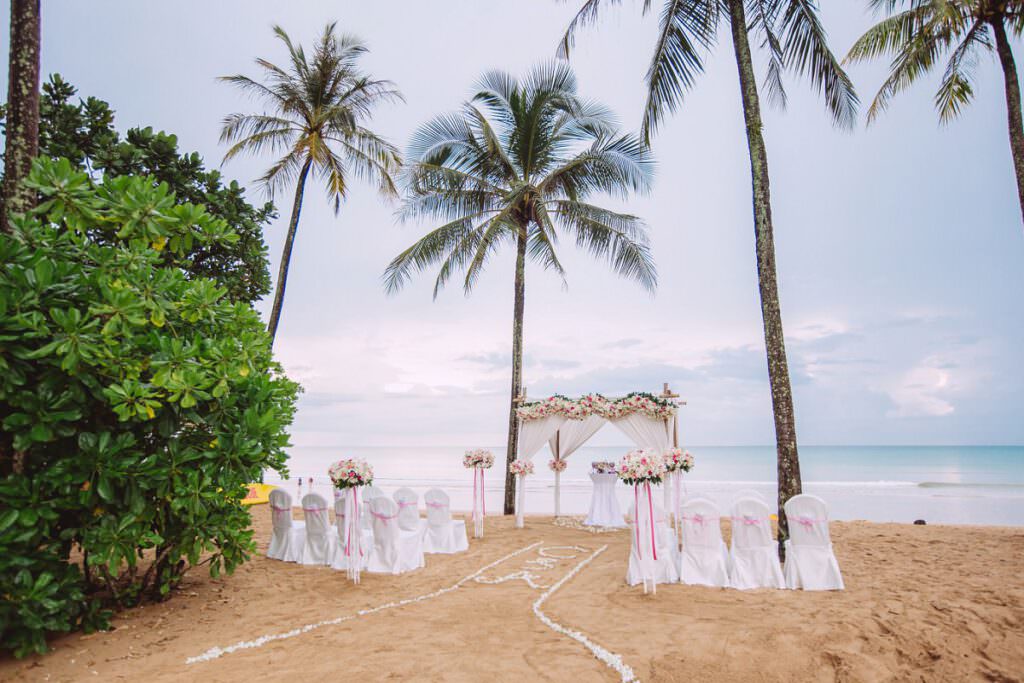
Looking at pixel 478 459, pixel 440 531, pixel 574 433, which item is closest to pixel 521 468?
pixel 478 459

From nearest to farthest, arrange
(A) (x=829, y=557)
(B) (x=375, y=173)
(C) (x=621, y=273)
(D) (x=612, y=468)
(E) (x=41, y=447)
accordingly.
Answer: (E) (x=41, y=447) < (A) (x=829, y=557) < (D) (x=612, y=468) < (C) (x=621, y=273) < (B) (x=375, y=173)

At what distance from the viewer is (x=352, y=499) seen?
22.0ft

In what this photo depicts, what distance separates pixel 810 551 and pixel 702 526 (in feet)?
3.69

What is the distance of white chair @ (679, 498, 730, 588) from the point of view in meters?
5.84

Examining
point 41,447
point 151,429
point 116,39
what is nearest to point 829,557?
point 151,429

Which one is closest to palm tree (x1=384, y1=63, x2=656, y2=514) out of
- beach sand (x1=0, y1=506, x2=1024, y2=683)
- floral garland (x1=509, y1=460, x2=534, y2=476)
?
floral garland (x1=509, y1=460, x2=534, y2=476)

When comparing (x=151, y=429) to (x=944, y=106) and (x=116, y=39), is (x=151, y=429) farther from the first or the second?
(x=944, y=106)

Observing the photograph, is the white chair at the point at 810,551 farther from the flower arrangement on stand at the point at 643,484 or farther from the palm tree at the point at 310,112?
the palm tree at the point at 310,112

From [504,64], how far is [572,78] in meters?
1.78

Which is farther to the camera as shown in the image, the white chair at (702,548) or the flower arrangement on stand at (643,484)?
the white chair at (702,548)

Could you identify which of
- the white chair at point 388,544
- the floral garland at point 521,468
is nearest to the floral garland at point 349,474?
the white chair at point 388,544

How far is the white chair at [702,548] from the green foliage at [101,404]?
4.69m

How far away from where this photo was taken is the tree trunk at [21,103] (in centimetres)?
445

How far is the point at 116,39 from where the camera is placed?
31.7 ft
